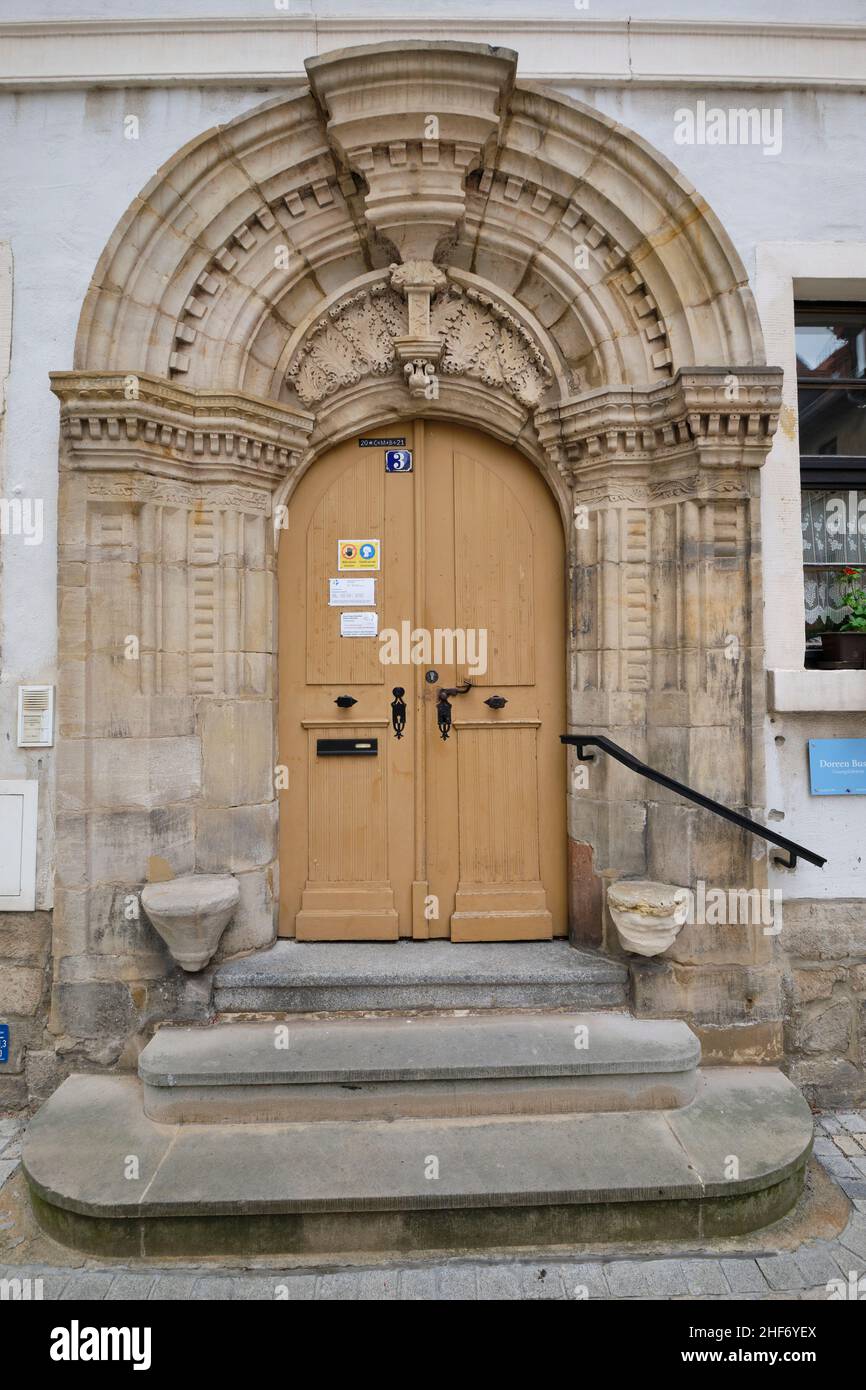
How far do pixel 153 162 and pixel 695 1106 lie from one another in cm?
487

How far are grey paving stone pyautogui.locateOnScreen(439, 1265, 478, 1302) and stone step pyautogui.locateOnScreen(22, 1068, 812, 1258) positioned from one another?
9 cm

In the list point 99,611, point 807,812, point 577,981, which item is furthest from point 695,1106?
point 99,611

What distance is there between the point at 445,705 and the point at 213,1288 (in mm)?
2463

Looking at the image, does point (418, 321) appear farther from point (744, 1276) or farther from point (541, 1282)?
point (744, 1276)

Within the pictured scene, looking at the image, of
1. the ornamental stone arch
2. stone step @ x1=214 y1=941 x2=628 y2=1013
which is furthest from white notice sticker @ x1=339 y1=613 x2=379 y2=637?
stone step @ x1=214 y1=941 x2=628 y2=1013

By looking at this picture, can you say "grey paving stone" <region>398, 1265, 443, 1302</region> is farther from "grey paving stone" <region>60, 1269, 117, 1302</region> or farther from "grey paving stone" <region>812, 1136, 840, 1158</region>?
"grey paving stone" <region>812, 1136, 840, 1158</region>

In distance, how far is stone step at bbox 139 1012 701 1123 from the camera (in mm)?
2953

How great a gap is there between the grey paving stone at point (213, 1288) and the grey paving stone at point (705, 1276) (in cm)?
149

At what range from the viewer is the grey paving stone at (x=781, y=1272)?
2.45 metres

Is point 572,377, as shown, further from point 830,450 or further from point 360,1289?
point 360,1289

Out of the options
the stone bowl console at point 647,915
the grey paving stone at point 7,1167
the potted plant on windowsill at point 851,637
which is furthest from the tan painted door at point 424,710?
the grey paving stone at point 7,1167

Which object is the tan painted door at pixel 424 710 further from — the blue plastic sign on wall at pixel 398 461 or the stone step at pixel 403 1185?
the stone step at pixel 403 1185

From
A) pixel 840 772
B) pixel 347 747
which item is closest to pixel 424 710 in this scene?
pixel 347 747

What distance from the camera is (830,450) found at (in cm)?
385
